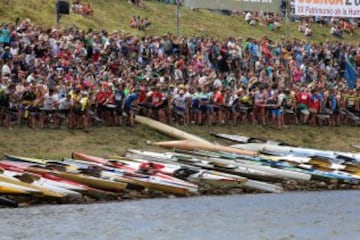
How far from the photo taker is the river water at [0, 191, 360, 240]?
23.8 m

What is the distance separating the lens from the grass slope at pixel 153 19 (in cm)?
4866

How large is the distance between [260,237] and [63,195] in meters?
6.05

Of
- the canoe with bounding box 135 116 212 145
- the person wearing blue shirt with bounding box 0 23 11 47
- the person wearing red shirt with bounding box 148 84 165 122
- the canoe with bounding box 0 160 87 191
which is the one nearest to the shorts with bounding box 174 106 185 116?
the person wearing red shirt with bounding box 148 84 165 122

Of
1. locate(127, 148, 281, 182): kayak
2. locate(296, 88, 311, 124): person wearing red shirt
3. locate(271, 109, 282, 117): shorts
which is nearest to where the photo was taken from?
locate(127, 148, 281, 182): kayak

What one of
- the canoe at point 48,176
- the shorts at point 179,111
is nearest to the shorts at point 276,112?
the shorts at point 179,111

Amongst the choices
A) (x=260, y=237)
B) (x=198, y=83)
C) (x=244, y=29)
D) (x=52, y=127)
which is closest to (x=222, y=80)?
(x=198, y=83)

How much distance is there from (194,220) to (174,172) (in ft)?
18.0

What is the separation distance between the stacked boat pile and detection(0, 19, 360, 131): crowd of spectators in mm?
2281

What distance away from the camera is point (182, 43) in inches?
1679

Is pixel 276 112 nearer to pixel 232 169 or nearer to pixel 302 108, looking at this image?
pixel 302 108

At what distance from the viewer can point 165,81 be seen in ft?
128

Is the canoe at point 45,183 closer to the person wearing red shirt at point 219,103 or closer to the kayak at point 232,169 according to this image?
the kayak at point 232,169

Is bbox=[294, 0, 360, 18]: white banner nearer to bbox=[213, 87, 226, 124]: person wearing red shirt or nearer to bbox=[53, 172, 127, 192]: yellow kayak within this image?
bbox=[213, 87, 226, 124]: person wearing red shirt

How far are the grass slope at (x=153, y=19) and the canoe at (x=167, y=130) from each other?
35.7 ft
